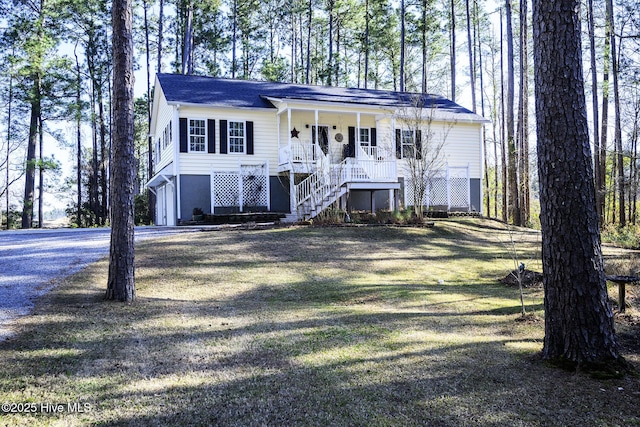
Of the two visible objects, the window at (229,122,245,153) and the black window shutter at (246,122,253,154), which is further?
the black window shutter at (246,122,253,154)

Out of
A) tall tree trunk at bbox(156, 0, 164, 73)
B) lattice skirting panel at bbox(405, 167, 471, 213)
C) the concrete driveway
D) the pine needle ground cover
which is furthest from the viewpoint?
tall tree trunk at bbox(156, 0, 164, 73)

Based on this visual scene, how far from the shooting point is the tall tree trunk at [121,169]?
6.41 m

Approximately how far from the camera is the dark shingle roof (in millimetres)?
17844

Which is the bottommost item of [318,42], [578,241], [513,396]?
[513,396]

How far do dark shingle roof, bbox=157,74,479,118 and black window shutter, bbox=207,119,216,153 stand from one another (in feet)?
2.43

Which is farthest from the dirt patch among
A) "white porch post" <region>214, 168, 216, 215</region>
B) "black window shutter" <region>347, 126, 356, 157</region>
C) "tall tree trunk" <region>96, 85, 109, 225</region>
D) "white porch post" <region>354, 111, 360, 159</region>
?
"tall tree trunk" <region>96, 85, 109, 225</region>

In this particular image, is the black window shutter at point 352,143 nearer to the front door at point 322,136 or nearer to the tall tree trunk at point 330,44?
the front door at point 322,136

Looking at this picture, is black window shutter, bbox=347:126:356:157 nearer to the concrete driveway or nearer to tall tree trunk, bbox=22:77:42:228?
the concrete driveway

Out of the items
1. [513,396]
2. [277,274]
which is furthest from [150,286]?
[513,396]

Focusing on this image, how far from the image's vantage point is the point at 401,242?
500 inches

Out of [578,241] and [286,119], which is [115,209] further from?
[286,119]

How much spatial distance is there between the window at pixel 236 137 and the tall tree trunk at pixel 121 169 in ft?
37.6

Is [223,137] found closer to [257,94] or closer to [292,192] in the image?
[257,94]

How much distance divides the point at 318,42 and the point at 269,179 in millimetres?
19308
